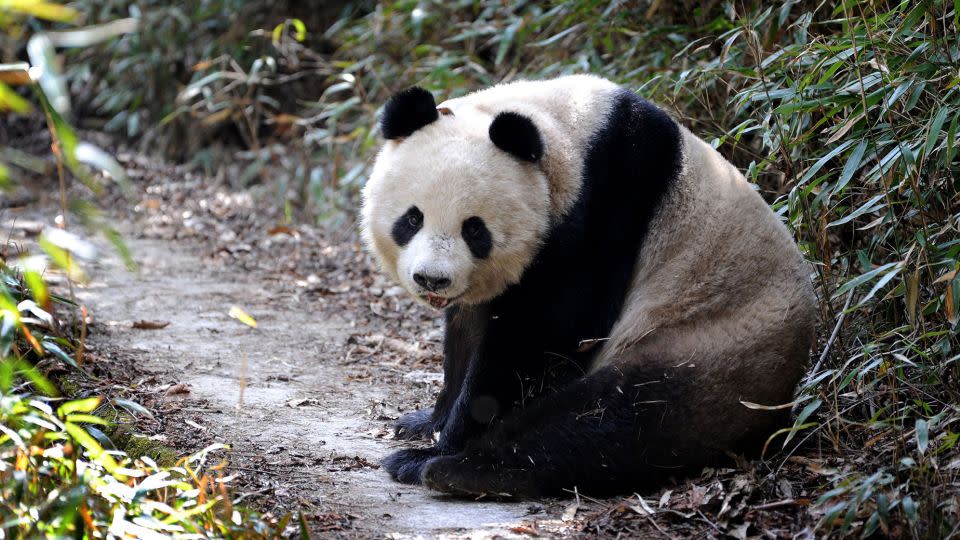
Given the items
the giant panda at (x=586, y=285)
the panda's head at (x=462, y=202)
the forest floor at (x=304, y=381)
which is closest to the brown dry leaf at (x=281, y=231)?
the forest floor at (x=304, y=381)

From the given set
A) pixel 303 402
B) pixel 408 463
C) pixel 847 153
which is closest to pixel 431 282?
pixel 408 463

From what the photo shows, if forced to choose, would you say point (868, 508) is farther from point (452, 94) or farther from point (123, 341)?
point (452, 94)

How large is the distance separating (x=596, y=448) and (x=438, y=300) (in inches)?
35.4

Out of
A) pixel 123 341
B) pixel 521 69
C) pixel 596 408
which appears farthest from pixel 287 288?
pixel 596 408

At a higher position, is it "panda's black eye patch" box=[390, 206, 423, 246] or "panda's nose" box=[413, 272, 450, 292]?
"panda's black eye patch" box=[390, 206, 423, 246]

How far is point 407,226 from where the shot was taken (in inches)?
154

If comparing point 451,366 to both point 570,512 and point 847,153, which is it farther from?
point 847,153

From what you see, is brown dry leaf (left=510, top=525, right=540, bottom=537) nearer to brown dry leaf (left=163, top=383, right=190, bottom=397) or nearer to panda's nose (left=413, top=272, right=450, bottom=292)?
panda's nose (left=413, top=272, right=450, bottom=292)

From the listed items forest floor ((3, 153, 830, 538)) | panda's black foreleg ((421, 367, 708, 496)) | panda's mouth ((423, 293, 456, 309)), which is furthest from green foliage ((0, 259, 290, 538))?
panda's mouth ((423, 293, 456, 309))

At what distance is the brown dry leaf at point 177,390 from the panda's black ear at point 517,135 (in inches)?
76.7

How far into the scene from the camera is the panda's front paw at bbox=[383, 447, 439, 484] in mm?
3818

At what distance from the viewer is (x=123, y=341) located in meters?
5.26

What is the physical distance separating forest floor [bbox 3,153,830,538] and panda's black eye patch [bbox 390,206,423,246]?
3.12ft

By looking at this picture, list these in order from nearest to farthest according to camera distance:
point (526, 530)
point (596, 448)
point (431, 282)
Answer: point (526, 530) → point (596, 448) → point (431, 282)
